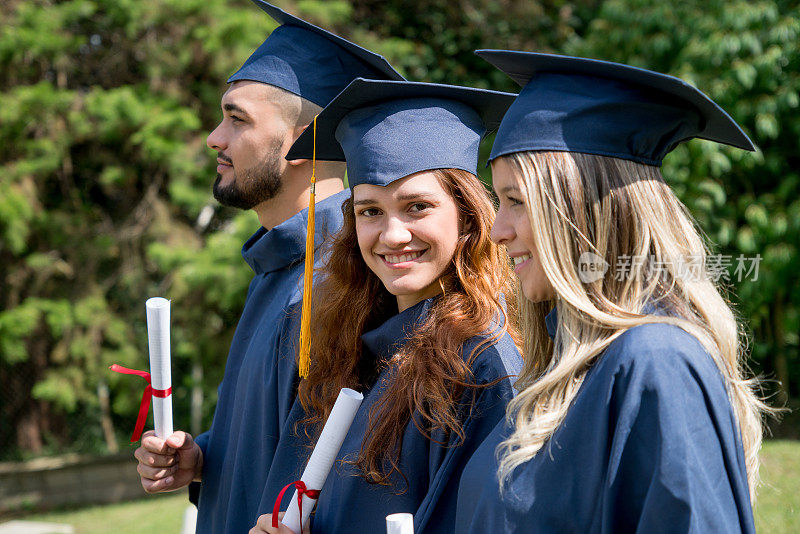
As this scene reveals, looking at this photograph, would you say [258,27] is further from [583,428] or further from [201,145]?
[583,428]

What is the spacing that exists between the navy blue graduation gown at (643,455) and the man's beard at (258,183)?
5.30 ft

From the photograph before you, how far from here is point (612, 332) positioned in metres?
1.32

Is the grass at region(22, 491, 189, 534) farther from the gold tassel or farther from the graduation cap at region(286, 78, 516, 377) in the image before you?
the graduation cap at region(286, 78, 516, 377)

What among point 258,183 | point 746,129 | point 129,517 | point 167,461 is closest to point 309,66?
point 258,183

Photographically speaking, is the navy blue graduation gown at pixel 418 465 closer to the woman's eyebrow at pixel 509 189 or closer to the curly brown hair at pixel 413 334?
the curly brown hair at pixel 413 334

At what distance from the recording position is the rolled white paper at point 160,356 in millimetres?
2086

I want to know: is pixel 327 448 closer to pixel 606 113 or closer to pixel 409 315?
pixel 409 315

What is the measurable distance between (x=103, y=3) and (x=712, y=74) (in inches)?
231

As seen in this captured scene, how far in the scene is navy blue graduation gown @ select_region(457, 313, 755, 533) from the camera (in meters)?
1.16

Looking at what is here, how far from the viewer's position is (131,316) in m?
8.35

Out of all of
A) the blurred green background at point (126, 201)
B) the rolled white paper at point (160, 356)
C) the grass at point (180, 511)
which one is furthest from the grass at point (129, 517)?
the rolled white paper at point (160, 356)

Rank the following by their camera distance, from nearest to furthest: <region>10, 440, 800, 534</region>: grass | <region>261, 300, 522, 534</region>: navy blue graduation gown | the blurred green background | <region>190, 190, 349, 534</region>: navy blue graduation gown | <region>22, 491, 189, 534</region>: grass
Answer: <region>261, 300, 522, 534</region>: navy blue graduation gown → <region>190, 190, 349, 534</region>: navy blue graduation gown → <region>10, 440, 800, 534</region>: grass → <region>22, 491, 189, 534</region>: grass → the blurred green background

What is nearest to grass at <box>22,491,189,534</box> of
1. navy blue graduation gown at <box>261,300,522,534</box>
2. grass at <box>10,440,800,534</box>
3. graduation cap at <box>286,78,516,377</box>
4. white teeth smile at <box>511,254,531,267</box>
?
grass at <box>10,440,800,534</box>

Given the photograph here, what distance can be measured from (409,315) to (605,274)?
0.70m
